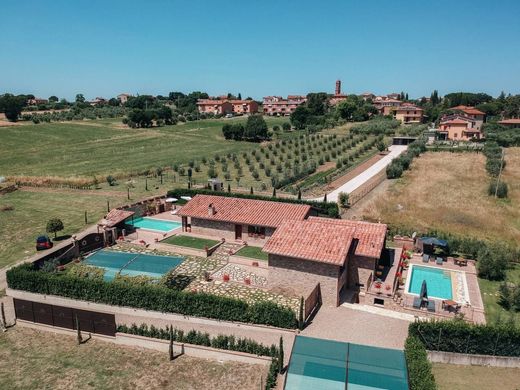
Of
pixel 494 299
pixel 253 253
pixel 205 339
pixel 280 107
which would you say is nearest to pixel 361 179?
pixel 253 253

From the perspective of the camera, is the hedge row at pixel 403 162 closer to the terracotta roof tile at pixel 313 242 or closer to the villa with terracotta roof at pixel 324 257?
the villa with terracotta roof at pixel 324 257

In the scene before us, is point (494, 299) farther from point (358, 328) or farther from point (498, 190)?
point (498, 190)

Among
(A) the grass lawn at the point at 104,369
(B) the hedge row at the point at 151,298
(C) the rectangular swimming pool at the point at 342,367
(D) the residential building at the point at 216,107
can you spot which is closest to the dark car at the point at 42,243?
(B) the hedge row at the point at 151,298

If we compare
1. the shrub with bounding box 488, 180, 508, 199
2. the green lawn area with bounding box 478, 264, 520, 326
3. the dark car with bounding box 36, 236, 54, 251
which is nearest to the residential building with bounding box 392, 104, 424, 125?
the shrub with bounding box 488, 180, 508, 199

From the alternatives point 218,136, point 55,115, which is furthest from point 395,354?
point 55,115

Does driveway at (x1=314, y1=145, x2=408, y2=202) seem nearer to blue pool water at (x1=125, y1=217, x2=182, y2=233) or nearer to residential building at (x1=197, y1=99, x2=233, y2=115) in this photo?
blue pool water at (x1=125, y1=217, x2=182, y2=233)

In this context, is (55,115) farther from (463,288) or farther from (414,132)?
(463,288)

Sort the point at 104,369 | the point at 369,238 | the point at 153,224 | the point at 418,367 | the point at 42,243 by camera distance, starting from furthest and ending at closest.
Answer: the point at 153,224, the point at 42,243, the point at 369,238, the point at 104,369, the point at 418,367

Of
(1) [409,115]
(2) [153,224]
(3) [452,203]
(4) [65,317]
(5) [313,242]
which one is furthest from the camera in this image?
(1) [409,115]
